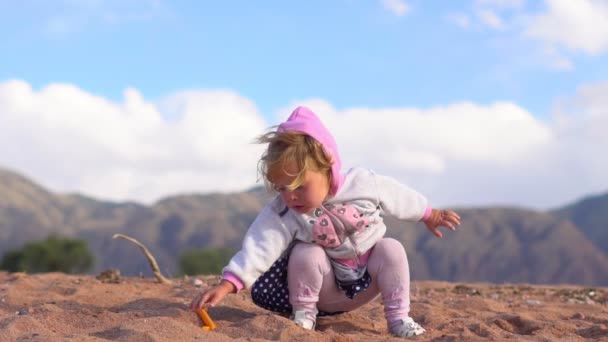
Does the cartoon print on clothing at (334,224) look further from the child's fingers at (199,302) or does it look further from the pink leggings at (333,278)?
the child's fingers at (199,302)

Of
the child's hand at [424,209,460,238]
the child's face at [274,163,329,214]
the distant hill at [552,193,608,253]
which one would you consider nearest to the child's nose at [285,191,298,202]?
the child's face at [274,163,329,214]

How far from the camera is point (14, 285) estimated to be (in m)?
5.98

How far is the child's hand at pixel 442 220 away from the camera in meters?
4.32

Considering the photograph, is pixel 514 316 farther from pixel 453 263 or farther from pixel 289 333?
pixel 453 263

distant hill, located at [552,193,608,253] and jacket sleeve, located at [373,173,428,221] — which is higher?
distant hill, located at [552,193,608,253]

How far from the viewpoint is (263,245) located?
409 cm

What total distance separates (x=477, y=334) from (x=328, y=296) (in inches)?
30.9

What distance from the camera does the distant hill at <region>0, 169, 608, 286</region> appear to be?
7950 centimetres

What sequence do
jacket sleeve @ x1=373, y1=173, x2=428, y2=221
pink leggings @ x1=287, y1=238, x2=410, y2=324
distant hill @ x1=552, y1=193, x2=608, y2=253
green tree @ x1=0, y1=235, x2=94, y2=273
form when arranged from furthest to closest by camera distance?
distant hill @ x1=552, y1=193, x2=608, y2=253, green tree @ x1=0, y1=235, x2=94, y2=273, jacket sleeve @ x1=373, y1=173, x2=428, y2=221, pink leggings @ x1=287, y1=238, x2=410, y2=324

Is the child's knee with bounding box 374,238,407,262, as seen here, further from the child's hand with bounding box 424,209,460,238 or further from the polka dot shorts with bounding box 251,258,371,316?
the polka dot shorts with bounding box 251,258,371,316

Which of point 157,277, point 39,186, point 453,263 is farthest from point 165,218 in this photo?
point 157,277

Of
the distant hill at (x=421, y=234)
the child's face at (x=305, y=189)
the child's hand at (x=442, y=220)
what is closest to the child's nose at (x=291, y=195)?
the child's face at (x=305, y=189)

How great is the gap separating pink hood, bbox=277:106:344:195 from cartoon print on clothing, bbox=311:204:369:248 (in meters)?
0.11

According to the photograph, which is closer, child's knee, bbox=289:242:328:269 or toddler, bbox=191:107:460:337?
toddler, bbox=191:107:460:337
